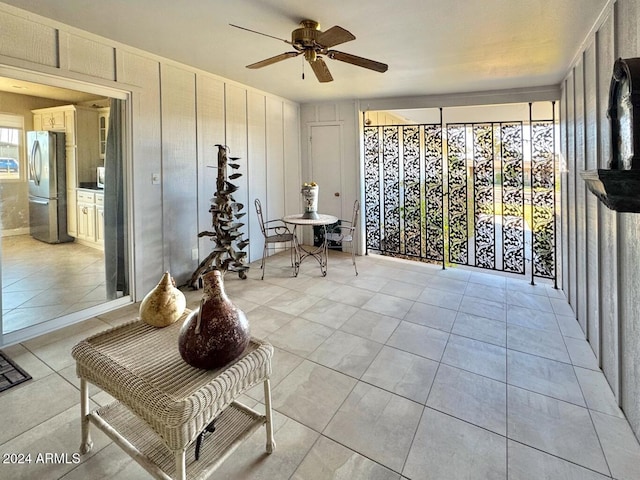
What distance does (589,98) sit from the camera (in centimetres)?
265

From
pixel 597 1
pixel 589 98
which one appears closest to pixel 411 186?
pixel 589 98

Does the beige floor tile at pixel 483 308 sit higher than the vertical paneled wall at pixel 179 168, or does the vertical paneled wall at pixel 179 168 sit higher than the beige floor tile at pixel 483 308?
the vertical paneled wall at pixel 179 168

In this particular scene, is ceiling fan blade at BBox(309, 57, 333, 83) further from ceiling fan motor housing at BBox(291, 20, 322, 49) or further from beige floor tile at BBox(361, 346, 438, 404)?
beige floor tile at BBox(361, 346, 438, 404)

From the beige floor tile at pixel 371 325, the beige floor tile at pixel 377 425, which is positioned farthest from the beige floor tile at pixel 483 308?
the beige floor tile at pixel 377 425

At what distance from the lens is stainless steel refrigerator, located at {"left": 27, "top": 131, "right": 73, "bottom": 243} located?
117 inches

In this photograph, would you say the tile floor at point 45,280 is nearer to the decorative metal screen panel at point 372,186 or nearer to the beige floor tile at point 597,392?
the decorative metal screen panel at point 372,186

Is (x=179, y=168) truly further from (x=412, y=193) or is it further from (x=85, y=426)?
(x=412, y=193)

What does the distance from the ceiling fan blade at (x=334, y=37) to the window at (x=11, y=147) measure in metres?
2.62

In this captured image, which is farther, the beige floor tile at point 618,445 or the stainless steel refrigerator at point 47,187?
the stainless steel refrigerator at point 47,187

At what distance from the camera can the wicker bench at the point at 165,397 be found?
4.03ft

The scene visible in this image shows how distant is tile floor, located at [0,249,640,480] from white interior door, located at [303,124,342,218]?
8.61ft

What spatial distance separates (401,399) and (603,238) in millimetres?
1793

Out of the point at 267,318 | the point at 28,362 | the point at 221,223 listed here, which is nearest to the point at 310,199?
the point at 221,223

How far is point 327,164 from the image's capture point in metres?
5.83
